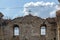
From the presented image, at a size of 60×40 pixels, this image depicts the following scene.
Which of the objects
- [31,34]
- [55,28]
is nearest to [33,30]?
[31,34]

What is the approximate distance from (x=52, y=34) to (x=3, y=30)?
5388mm

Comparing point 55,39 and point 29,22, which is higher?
point 29,22

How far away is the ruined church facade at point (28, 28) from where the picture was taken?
99.7 ft

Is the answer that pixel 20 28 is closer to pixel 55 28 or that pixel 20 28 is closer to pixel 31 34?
pixel 31 34

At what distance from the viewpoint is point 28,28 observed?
101 feet

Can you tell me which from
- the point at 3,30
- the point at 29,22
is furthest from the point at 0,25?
the point at 29,22

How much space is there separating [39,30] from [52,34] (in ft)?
4.87

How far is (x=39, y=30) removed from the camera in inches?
1203

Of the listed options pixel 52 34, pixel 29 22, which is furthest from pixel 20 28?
pixel 52 34

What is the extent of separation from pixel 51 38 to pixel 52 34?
0.44 meters

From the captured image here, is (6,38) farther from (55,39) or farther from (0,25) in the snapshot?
(55,39)

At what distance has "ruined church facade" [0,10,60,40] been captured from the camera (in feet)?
99.7

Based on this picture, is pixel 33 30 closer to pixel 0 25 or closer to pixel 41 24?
pixel 41 24

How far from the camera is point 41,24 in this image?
30609 mm
